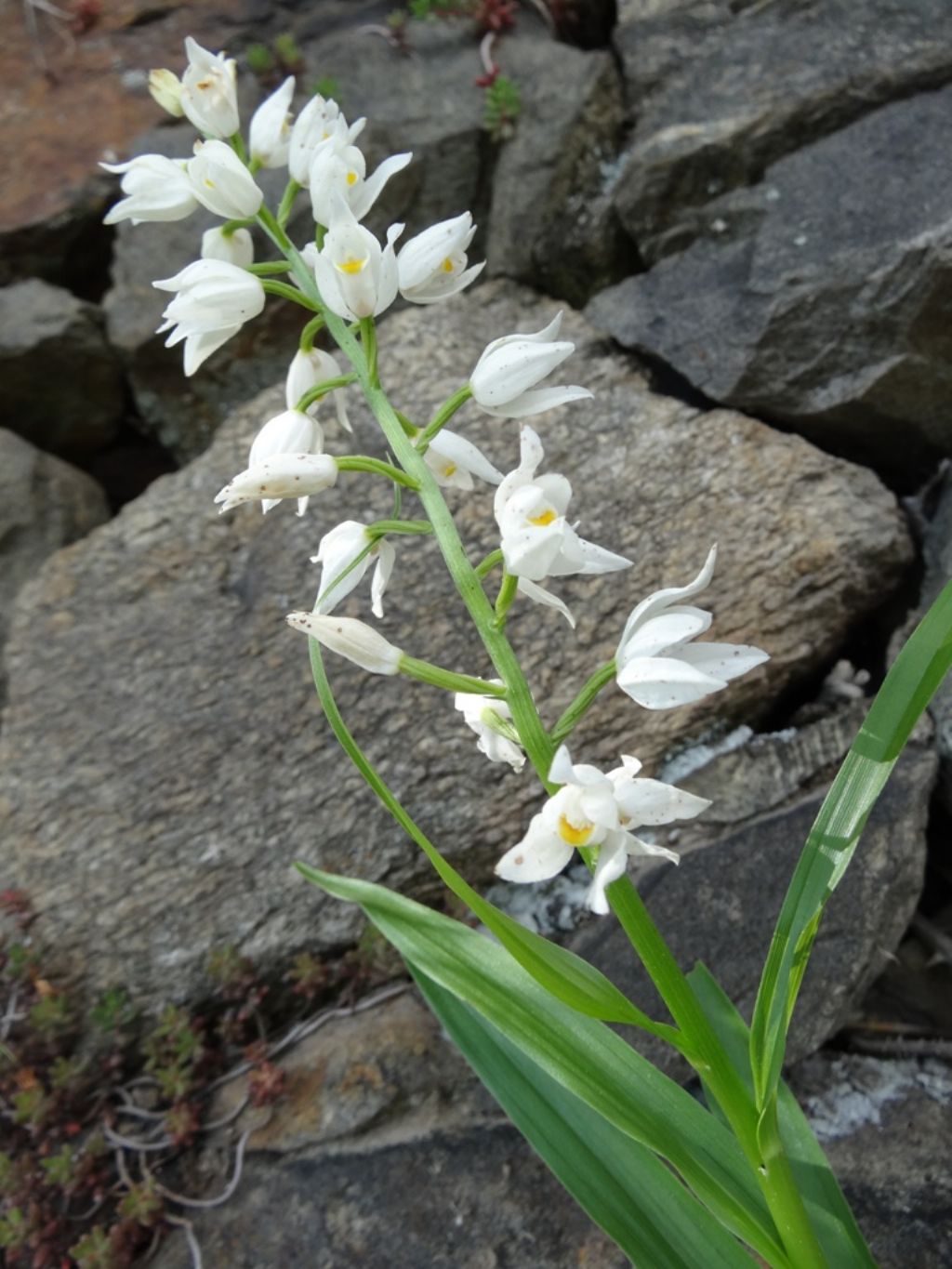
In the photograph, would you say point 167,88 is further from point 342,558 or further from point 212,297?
point 342,558

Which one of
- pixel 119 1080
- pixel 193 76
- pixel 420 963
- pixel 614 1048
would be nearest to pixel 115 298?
pixel 193 76

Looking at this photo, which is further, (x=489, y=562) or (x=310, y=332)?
(x=310, y=332)

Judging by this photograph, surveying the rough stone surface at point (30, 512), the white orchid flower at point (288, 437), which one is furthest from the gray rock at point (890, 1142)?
the rough stone surface at point (30, 512)

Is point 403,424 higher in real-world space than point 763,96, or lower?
higher

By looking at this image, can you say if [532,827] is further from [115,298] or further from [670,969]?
[115,298]

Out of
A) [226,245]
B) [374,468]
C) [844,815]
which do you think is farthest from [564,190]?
[844,815]

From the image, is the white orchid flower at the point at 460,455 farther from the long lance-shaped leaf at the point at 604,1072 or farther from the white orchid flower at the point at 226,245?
the long lance-shaped leaf at the point at 604,1072
